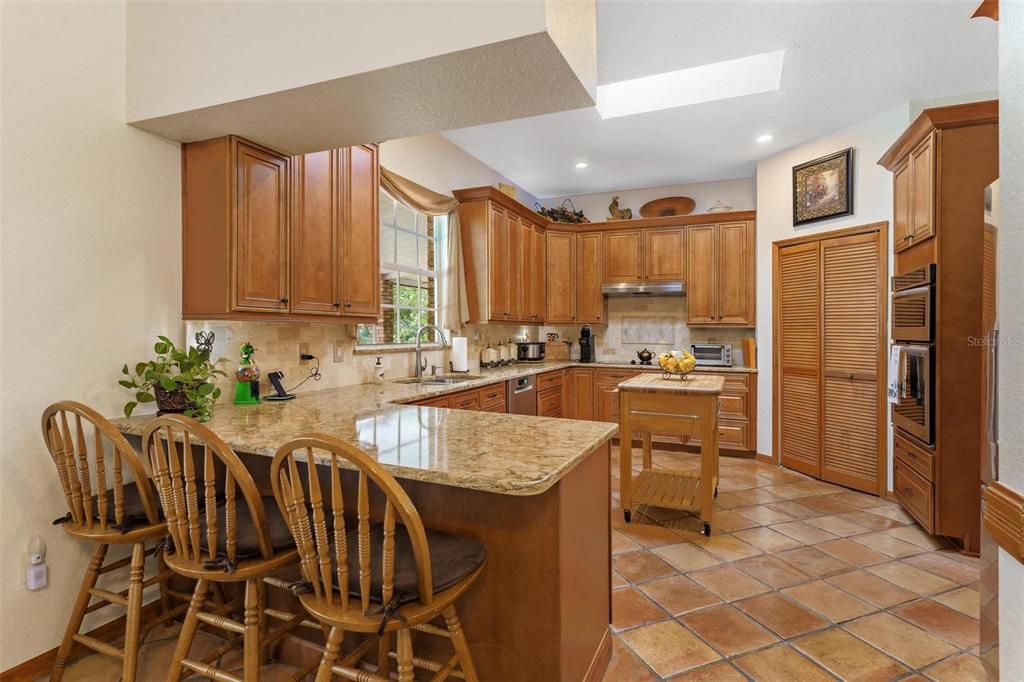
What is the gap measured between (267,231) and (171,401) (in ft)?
2.81

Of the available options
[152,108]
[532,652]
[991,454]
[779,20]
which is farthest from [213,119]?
[991,454]

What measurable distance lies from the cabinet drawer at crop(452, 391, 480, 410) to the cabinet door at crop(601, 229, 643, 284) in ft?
8.99

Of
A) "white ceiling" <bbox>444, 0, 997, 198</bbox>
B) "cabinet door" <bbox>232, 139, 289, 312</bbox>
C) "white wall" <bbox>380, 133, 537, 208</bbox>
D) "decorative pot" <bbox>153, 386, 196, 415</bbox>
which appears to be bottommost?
"decorative pot" <bbox>153, 386, 196, 415</bbox>

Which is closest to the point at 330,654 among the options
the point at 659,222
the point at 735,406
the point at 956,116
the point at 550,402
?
the point at 956,116

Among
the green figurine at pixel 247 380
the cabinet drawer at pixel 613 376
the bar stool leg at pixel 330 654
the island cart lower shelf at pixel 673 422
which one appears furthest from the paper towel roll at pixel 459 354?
→ the bar stool leg at pixel 330 654

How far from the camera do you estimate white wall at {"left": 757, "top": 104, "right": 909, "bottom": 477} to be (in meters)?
3.81

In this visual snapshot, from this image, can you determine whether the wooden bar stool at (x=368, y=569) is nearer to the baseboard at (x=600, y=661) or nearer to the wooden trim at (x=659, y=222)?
the baseboard at (x=600, y=661)

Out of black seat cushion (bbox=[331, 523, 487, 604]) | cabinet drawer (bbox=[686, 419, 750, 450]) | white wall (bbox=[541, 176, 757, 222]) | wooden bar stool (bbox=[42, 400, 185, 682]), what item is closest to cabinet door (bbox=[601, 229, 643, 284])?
white wall (bbox=[541, 176, 757, 222])

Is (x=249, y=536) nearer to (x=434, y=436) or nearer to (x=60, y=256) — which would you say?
(x=434, y=436)

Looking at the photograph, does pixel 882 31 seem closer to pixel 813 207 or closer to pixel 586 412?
pixel 813 207

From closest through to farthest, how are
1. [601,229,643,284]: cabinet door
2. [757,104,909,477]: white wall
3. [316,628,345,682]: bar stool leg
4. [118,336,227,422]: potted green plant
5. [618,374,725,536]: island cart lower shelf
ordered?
[316,628,345,682]: bar stool leg, [118,336,227,422]: potted green plant, [618,374,725,536]: island cart lower shelf, [757,104,909,477]: white wall, [601,229,643,284]: cabinet door

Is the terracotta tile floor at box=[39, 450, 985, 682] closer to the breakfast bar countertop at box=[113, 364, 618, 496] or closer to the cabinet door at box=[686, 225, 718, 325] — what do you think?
the breakfast bar countertop at box=[113, 364, 618, 496]

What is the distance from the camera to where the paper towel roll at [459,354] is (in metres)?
4.09

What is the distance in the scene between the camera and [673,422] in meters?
3.08
